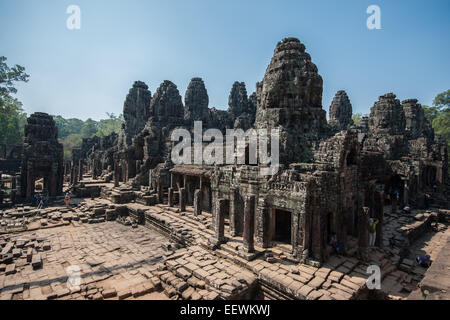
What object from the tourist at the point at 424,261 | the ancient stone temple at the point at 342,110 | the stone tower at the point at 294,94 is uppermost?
the ancient stone temple at the point at 342,110

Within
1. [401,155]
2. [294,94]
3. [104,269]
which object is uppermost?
[294,94]

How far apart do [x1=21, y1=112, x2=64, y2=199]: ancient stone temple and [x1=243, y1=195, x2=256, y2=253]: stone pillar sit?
20160 mm

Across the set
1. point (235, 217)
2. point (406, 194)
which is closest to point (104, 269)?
point (235, 217)

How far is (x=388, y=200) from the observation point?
67.9 feet

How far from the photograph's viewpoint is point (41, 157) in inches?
870

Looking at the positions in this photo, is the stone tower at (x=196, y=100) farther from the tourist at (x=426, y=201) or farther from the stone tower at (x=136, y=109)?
the tourist at (x=426, y=201)

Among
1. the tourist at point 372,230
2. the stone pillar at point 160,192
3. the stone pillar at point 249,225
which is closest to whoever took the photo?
the stone pillar at point 249,225

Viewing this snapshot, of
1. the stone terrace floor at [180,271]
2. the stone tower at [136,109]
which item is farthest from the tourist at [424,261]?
the stone tower at [136,109]

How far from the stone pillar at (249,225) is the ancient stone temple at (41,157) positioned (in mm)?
20160

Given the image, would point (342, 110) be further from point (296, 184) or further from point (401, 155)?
point (296, 184)

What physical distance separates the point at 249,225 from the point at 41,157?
21754 mm

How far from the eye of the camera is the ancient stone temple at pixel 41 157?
21.5 metres

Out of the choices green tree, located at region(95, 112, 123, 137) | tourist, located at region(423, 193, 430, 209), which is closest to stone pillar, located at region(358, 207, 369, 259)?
tourist, located at region(423, 193, 430, 209)
